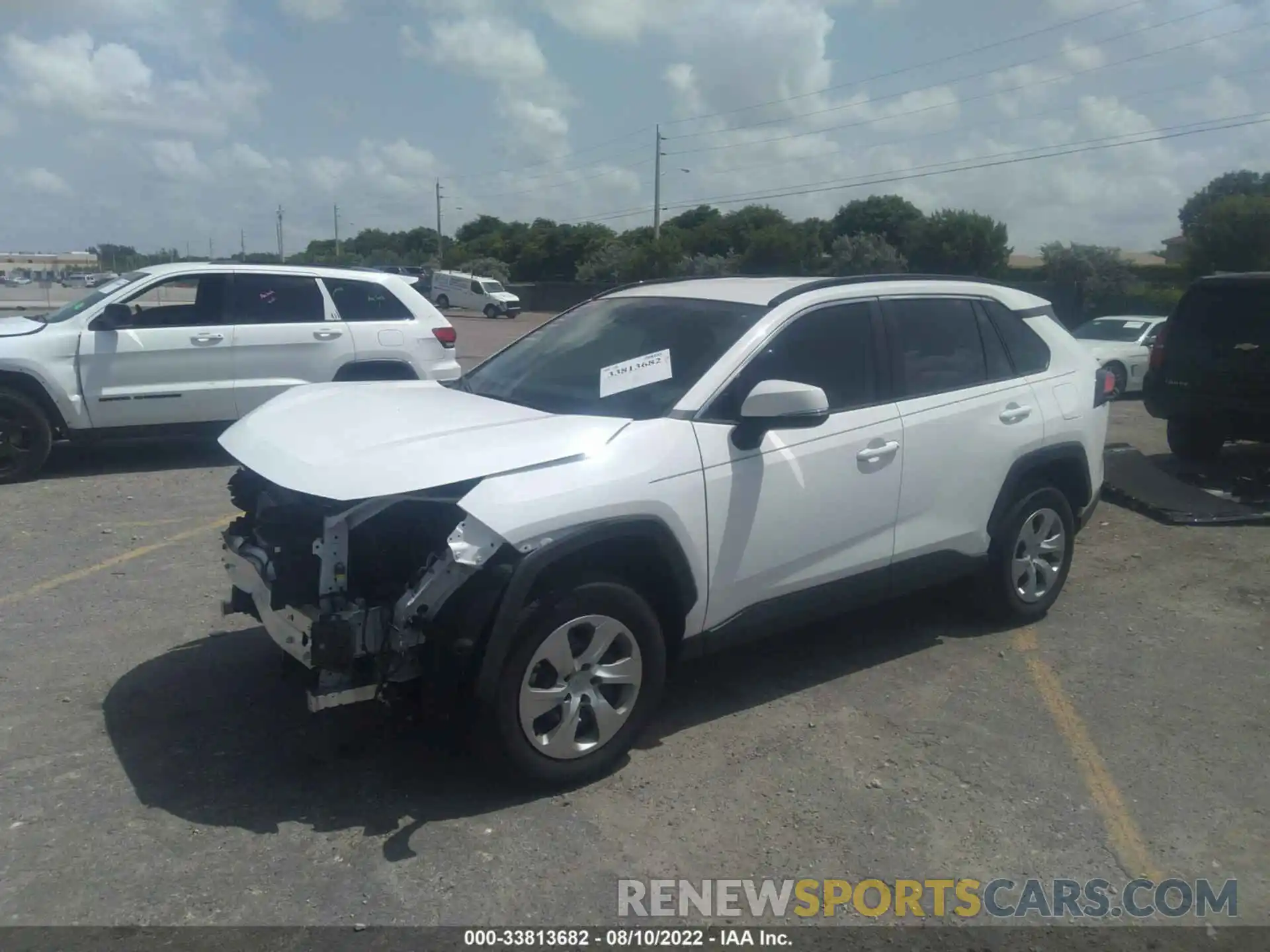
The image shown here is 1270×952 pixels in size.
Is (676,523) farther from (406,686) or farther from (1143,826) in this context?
(1143,826)

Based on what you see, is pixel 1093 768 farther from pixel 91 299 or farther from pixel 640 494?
pixel 91 299

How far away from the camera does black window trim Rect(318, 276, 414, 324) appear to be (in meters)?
9.83

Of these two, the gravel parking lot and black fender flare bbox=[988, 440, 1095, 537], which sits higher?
black fender flare bbox=[988, 440, 1095, 537]

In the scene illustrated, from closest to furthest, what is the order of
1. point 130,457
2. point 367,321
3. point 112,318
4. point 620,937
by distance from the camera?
1. point 620,937
2. point 112,318
3. point 367,321
4. point 130,457

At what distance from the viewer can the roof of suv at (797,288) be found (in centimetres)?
488

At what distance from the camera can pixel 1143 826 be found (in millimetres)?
3811

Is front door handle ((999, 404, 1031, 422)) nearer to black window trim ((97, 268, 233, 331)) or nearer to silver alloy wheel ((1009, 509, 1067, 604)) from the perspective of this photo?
silver alloy wheel ((1009, 509, 1067, 604))

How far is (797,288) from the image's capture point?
4895 millimetres

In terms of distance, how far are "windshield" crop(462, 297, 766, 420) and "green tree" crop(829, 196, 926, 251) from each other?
5368 cm

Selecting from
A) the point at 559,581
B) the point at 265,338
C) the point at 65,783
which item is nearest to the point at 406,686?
the point at 559,581

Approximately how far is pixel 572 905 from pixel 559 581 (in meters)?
1.07

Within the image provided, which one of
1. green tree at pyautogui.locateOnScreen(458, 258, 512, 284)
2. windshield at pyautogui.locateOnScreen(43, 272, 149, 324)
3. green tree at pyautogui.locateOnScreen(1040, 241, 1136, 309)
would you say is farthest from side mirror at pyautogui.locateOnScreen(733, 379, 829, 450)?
green tree at pyautogui.locateOnScreen(458, 258, 512, 284)

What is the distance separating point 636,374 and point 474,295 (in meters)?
47.0

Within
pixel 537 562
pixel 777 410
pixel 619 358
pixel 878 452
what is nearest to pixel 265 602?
pixel 537 562
